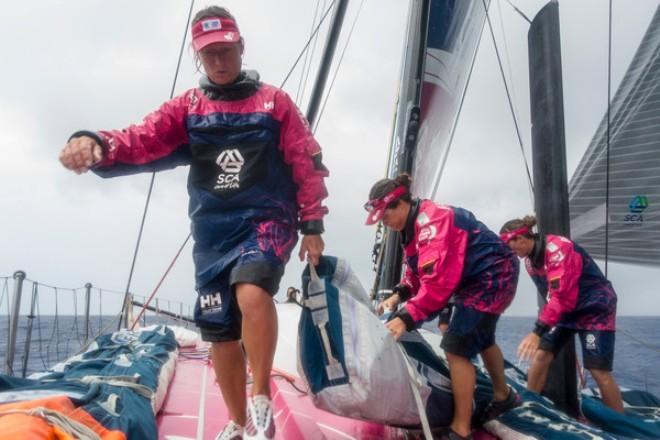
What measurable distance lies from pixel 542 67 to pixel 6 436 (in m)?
3.52

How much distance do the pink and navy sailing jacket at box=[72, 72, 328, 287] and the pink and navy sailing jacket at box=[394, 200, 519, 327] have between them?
50cm

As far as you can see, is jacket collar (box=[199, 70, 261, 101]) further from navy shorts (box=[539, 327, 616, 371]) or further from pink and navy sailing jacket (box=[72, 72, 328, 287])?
navy shorts (box=[539, 327, 616, 371])

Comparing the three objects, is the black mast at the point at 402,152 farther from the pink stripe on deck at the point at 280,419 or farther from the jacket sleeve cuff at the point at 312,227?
the jacket sleeve cuff at the point at 312,227

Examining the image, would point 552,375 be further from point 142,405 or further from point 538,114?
point 142,405

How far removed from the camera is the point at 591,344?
293 cm

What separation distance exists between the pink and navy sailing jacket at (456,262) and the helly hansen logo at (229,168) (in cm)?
79

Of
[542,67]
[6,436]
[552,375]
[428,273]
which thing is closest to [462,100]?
[542,67]

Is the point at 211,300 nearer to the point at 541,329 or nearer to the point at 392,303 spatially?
the point at 392,303

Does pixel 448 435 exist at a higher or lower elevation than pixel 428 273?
lower

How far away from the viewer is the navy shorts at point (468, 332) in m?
1.96

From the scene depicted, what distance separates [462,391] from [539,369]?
130 centimetres

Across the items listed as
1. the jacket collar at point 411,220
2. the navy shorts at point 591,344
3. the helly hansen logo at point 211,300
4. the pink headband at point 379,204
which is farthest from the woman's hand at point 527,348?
the helly hansen logo at point 211,300

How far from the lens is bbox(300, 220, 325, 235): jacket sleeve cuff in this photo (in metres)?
1.70

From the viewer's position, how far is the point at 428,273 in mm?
1902
